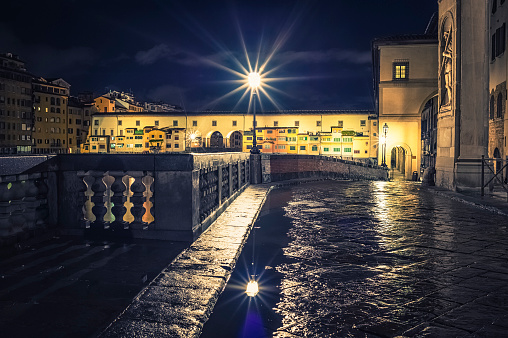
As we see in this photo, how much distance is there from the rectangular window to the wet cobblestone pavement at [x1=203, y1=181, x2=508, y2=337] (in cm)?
2961

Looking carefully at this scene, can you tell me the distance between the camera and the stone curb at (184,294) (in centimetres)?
254

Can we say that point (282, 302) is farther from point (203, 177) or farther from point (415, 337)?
point (203, 177)

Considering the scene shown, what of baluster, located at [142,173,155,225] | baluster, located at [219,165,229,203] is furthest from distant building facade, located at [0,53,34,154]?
baluster, located at [219,165,229,203]

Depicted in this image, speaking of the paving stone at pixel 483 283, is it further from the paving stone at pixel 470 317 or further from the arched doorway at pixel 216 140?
the arched doorway at pixel 216 140

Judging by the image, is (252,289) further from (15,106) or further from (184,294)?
(15,106)

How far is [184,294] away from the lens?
317cm

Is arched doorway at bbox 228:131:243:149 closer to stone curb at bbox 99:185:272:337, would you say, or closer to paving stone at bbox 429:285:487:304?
stone curb at bbox 99:185:272:337

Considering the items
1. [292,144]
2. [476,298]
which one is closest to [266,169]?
[476,298]

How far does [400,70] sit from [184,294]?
3530 cm

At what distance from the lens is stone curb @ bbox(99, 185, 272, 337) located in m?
2.54

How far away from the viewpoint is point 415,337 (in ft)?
8.31

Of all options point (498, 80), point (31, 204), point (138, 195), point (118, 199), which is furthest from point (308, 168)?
point (31, 204)

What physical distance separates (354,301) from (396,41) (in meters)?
35.2

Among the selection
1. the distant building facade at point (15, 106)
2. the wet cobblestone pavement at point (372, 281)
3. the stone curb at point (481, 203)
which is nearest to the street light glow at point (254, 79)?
Answer: the stone curb at point (481, 203)
